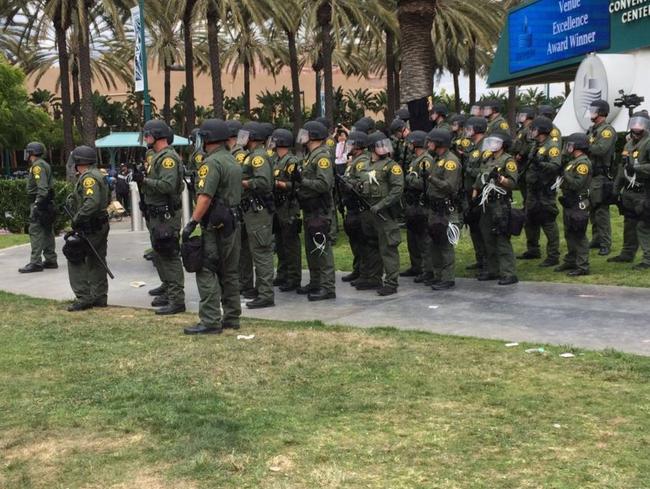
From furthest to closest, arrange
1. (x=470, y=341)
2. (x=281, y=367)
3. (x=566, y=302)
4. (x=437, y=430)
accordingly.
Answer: (x=566, y=302)
(x=470, y=341)
(x=281, y=367)
(x=437, y=430)

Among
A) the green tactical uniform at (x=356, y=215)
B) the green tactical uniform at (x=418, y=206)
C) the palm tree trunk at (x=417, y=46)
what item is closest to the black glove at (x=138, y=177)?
the green tactical uniform at (x=356, y=215)

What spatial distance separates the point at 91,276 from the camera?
9.00 metres

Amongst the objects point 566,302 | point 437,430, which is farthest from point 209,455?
point 566,302

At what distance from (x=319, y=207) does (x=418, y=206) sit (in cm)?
135

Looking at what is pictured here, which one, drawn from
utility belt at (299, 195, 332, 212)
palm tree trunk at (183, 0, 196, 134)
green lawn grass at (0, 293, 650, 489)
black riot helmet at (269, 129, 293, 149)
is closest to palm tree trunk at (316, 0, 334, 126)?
palm tree trunk at (183, 0, 196, 134)

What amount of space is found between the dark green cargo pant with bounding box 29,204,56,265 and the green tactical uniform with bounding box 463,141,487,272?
6125 mm

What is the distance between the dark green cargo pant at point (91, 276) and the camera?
29.0ft

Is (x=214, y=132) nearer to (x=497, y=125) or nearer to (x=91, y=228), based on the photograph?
(x=91, y=228)

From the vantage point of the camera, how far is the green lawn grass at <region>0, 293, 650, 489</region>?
159 inches

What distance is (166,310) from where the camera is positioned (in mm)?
8500

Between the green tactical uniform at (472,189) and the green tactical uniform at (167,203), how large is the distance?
3639 millimetres

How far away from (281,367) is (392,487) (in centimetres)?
233

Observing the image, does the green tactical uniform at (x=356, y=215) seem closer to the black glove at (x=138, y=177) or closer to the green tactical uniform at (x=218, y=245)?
the green tactical uniform at (x=218, y=245)

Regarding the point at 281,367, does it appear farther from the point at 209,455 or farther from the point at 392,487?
the point at 392,487
